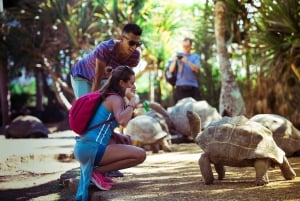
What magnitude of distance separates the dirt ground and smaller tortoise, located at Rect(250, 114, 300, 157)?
11cm

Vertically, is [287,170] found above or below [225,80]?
below

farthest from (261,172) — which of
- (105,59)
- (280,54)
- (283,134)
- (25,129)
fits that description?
(25,129)

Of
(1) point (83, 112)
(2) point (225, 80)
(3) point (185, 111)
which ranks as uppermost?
(2) point (225, 80)

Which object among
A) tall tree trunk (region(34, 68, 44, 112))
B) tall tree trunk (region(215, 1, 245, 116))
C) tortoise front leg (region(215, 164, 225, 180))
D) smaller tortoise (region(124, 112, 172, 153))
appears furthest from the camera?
tall tree trunk (region(34, 68, 44, 112))

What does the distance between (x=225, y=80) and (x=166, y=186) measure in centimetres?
501

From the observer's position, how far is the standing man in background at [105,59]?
12.7ft

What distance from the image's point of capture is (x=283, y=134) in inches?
194

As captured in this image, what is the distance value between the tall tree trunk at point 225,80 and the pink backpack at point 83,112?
511 cm

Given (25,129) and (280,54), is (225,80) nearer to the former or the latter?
(280,54)

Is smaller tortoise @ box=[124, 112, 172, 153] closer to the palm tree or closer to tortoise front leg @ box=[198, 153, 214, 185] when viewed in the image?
the palm tree

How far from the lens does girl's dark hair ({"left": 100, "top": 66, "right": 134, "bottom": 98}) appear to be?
137 inches

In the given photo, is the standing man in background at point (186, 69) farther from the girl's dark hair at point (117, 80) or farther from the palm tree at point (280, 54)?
the girl's dark hair at point (117, 80)

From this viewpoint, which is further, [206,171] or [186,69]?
[186,69]

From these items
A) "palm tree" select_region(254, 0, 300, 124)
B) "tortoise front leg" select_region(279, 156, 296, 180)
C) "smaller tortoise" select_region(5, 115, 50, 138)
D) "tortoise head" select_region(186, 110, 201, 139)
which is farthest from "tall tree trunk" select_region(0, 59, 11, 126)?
"tortoise front leg" select_region(279, 156, 296, 180)
